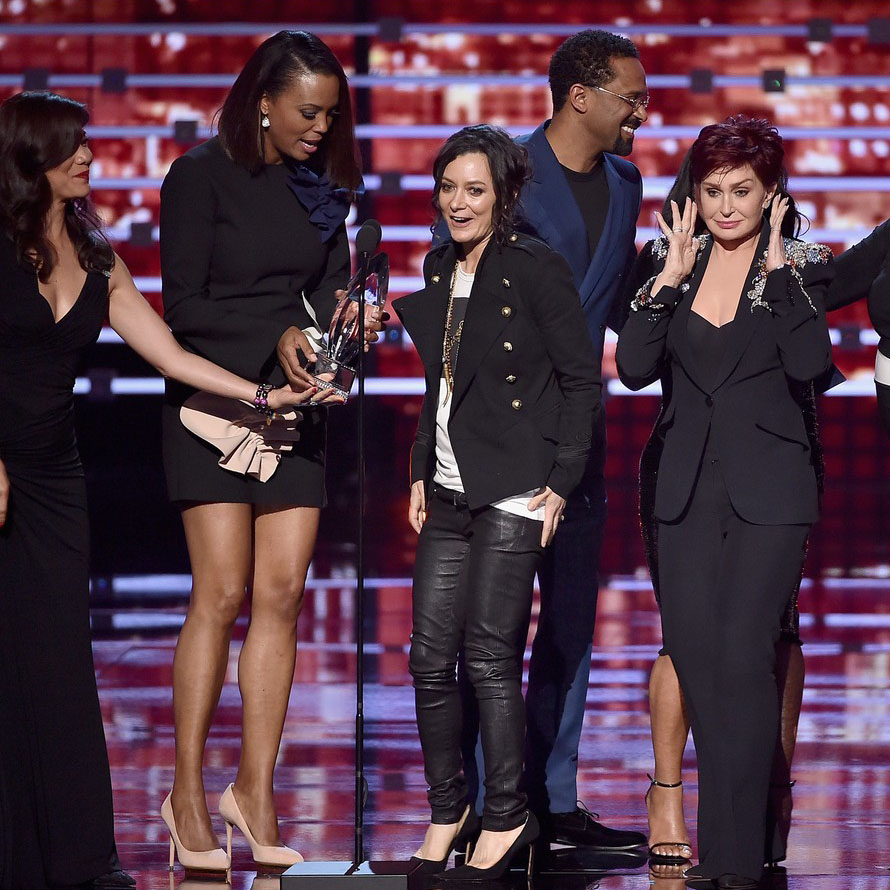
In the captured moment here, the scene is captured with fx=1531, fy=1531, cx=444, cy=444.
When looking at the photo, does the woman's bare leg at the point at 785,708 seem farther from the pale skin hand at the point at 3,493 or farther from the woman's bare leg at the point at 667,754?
the pale skin hand at the point at 3,493

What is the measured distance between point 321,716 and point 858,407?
586 cm

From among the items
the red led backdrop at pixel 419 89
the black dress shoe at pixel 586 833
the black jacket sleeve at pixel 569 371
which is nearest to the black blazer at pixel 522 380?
the black jacket sleeve at pixel 569 371

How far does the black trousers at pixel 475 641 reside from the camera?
11.5 ft

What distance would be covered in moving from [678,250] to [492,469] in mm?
666

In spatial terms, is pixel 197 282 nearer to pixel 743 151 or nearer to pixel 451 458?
pixel 451 458

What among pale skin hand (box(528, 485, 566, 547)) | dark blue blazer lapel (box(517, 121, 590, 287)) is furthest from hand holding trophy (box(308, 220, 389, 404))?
dark blue blazer lapel (box(517, 121, 590, 287))

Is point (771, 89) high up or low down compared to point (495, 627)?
up

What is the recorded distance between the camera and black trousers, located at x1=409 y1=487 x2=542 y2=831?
351 centimetres

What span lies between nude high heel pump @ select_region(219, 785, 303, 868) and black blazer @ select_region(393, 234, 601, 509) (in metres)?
0.95

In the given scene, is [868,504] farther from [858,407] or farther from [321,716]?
[321,716]

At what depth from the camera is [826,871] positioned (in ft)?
11.7

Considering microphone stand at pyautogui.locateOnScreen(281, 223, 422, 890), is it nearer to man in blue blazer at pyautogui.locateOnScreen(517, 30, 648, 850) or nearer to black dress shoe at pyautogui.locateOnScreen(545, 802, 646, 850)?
black dress shoe at pyautogui.locateOnScreen(545, 802, 646, 850)

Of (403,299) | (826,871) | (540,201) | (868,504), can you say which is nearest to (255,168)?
(403,299)

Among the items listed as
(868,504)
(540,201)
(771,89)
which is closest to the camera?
(540,201)
